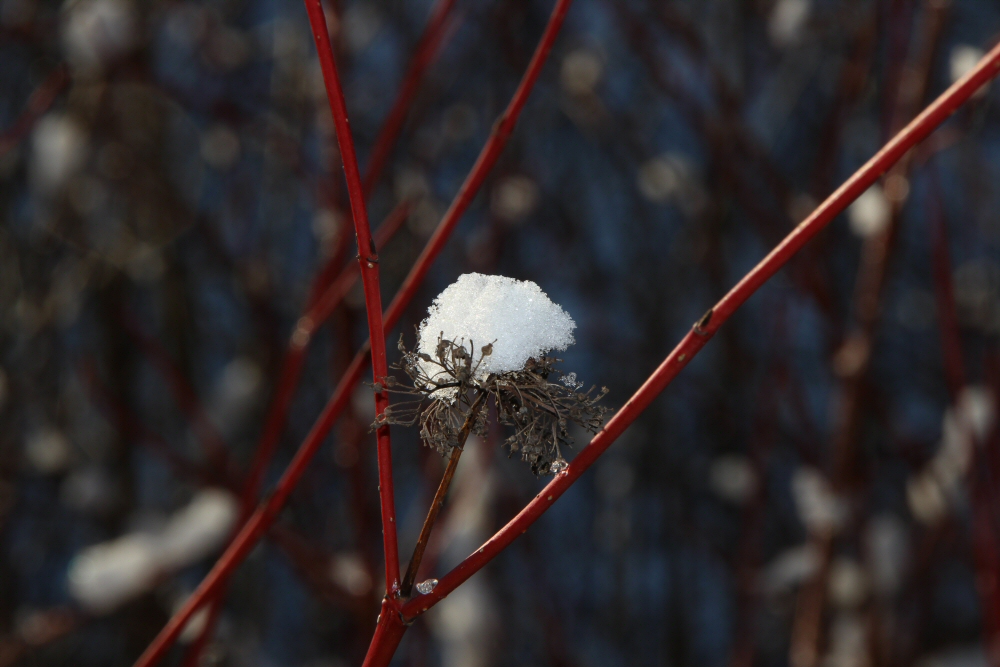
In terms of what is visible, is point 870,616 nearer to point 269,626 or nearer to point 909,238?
point 909,238

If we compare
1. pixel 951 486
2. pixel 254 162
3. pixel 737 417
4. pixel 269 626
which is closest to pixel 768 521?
pixel 737 417

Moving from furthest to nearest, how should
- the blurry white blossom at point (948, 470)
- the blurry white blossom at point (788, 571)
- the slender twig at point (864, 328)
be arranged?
the blurry white blossom at point (788, 571)
the blurry white blossom at point (948, 470)
the slender twig at point (864, 328)

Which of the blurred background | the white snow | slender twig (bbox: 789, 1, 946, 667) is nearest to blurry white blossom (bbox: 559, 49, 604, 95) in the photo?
the blurred background

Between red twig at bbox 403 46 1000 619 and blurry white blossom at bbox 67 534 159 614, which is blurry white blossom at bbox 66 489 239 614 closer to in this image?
blurry white blossom at bbox 67 534 159 614

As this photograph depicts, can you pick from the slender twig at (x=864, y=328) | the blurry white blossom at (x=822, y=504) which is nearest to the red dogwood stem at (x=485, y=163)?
the slender twig at (x=864, y=328)

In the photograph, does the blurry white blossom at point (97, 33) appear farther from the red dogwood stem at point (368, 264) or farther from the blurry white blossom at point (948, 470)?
the blurry white blossom at point (948, 470)

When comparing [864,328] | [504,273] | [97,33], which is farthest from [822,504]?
[97,33]

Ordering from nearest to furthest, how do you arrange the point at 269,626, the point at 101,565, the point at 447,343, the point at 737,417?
1. the point at 447,343
2. the point at 101,565
3. the point at 737,417
4. the point at 269,626

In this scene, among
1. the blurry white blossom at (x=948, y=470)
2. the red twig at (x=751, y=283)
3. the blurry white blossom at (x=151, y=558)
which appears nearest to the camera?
the red twig at (x=751, y=283)
